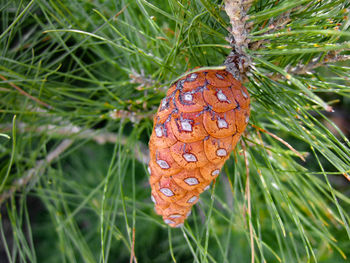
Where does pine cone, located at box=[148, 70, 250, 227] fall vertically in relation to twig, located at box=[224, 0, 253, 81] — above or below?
below

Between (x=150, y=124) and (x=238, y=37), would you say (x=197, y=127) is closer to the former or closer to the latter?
(x=238, y=37)

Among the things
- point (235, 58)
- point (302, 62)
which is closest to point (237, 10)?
point (235, 58)

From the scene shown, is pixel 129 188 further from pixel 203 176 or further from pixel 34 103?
pixel 203 176

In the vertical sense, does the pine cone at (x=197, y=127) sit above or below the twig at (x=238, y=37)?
below

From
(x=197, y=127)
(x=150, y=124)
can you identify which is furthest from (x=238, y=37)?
(x=150, y=124)
